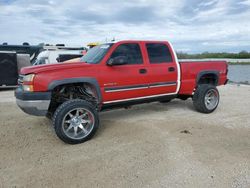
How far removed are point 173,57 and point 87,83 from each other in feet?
7.76

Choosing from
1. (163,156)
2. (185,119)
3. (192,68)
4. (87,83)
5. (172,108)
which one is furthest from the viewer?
(172,108)

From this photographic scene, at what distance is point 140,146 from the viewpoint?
4137mm

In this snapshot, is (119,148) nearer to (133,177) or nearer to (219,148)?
(133,177)

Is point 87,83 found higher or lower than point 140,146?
higher

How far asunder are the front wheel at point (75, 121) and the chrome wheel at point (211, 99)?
3357 mm

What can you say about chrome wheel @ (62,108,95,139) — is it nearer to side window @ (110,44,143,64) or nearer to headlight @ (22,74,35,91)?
headlight @ (22,74,35,91)

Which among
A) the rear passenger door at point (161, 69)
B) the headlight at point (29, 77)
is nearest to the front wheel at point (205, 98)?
the rear passenger door at point (161, 69)

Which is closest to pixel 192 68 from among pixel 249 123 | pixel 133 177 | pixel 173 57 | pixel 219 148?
pixel 173 57

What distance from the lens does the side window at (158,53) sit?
5.53 meters

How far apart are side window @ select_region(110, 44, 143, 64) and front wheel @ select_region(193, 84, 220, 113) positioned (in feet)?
6.51

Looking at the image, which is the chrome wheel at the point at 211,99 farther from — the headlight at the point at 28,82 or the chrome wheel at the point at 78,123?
the headlight at the point at 28,82

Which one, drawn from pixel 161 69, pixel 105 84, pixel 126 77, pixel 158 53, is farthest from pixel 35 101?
pixel 158 53

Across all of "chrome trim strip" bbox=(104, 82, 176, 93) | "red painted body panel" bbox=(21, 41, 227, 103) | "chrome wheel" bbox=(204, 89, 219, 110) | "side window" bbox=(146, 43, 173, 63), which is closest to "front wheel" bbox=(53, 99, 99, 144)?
"red painted body panel" bbox=(21, 41, 227, 103)

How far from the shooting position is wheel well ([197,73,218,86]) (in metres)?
6.61
